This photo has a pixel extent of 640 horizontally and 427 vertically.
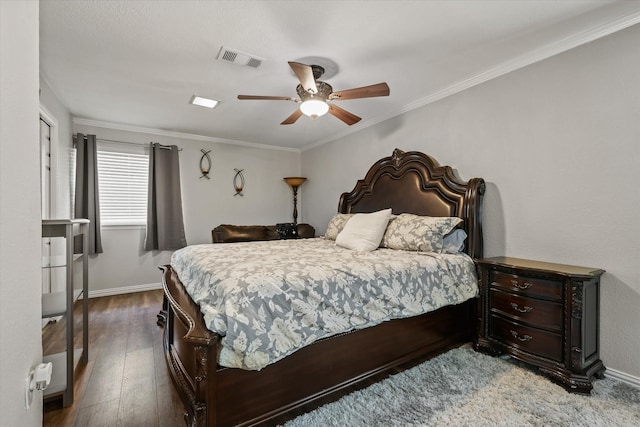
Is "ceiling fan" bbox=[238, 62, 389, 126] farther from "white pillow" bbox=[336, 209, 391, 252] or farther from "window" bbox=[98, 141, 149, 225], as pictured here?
"window" bbox=[98, 141, 149, 225]

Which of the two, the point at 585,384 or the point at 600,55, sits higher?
the point at 600,55

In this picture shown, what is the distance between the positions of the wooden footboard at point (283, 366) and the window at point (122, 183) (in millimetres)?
2552

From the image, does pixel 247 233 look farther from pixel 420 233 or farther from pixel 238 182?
pixel 420 233

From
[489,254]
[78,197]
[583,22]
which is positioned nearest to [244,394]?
[489,254]

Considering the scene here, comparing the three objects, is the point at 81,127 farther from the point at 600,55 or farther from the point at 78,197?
the point at 600,55

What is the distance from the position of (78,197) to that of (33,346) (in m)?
3.63

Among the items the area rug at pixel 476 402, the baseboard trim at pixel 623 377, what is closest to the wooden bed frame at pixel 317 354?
the area rug at pixel 476 402

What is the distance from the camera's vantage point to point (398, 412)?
5.65 ft

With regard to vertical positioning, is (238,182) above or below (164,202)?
above

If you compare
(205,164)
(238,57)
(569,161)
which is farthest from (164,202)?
(569,161)

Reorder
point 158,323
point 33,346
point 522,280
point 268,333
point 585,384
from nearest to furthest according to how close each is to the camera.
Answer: point 33,346 < point 268,333 < point 585,384 < point 522,280 < point 158,323

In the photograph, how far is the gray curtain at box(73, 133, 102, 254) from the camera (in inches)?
157

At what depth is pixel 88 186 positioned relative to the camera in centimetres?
404

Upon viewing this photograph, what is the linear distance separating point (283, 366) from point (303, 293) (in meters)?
0.41
